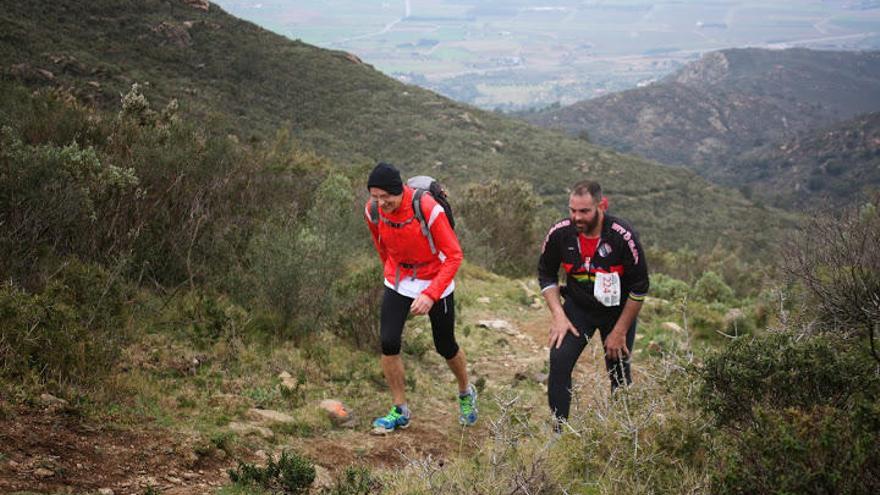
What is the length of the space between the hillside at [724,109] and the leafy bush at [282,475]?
75335mm

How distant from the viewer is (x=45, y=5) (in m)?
28.9

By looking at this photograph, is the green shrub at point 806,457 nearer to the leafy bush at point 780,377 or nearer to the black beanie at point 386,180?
the leafy bush at point 780,377

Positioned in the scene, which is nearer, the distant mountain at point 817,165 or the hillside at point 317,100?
the hillside at point 317,100

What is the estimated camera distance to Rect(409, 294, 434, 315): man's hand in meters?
4.05

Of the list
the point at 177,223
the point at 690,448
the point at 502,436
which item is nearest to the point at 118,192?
the point at 177,223

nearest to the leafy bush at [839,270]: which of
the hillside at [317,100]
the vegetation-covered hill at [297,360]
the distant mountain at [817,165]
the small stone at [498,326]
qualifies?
the vegetation-covered hill at [297,360]

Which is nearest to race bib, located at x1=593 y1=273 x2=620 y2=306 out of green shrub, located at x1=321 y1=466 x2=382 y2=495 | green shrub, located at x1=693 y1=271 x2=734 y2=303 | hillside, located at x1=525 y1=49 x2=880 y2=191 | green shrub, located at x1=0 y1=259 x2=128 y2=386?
green shrub, located at x1=321 y1=466 x2=382 y2=495

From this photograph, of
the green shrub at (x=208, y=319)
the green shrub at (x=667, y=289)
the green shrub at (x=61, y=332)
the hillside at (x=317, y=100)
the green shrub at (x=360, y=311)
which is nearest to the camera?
the green shrub at (x=61, y=332)

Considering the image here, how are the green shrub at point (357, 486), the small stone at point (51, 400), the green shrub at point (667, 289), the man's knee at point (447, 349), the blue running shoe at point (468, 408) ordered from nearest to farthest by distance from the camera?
the green shrub at point (357, 486), the small stone at point (51, 400), the man's knee at point (447, 349), the blue running shoe at point (468, 408), the green shrub at point (667, 289)

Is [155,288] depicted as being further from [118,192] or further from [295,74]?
[295,74]

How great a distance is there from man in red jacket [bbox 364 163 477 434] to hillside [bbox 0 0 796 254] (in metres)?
16.0

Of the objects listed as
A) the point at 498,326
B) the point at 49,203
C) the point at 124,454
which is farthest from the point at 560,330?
the point at 498,326

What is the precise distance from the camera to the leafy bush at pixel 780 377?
9.27ft

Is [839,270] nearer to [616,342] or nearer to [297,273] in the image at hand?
[616,342]
